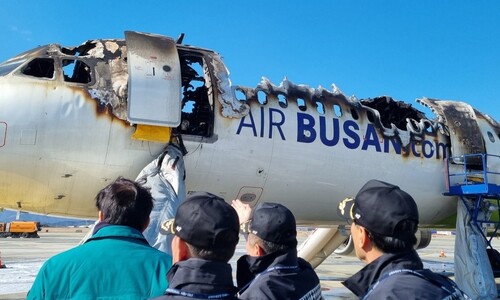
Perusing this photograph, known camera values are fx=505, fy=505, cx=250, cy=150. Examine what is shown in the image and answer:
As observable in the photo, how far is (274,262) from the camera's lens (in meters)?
3.40

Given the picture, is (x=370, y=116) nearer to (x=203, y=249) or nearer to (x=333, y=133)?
(x=333, y=133)

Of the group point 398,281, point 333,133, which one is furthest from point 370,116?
point 398,281

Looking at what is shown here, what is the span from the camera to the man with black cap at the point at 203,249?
224cm

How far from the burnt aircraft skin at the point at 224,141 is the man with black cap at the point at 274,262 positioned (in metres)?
4.78

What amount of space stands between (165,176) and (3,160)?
234 cm

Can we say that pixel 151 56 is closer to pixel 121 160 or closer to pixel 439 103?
pixel 121 160

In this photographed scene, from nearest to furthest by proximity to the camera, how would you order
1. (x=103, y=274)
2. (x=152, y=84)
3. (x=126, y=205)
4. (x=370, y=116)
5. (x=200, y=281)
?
(x=200, y=281)
(x=103, y=274)
(x=126, y=205)
(x=152, y=84)
(x=370, y=116)

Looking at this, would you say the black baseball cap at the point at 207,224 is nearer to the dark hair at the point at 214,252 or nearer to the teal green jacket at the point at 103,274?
the dark hair at the point at 214,252

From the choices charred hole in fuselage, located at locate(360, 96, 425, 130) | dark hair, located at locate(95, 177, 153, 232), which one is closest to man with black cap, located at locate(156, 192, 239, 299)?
dark hair, located at locate(95, 177, 153, 232)

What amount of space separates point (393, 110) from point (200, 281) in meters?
11.4

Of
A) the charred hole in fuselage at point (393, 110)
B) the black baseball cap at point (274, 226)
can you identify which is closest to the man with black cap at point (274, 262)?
the black baseball cap at point (274, 226)

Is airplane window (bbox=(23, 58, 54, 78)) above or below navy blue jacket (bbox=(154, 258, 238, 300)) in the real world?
above

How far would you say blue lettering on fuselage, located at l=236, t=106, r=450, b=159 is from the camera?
9.05m

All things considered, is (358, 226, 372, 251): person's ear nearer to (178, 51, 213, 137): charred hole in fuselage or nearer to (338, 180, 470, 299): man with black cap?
(338, 180, 470, 299): man with black cap
